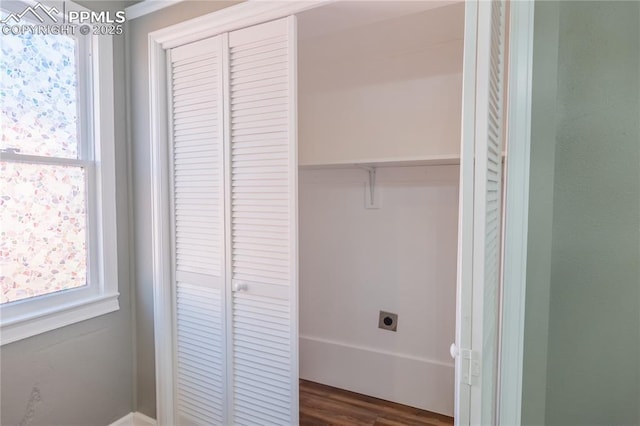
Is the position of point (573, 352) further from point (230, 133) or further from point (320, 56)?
point (320, 56)

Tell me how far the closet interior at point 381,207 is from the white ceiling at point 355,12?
291mm

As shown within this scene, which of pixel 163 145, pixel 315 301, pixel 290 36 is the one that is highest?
pixel 290 36

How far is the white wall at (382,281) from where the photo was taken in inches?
81.4

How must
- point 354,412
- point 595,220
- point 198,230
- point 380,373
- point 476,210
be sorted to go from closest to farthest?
point 476,210 < point 595,220 < point 198,230 < point 354,412 < point 380,373

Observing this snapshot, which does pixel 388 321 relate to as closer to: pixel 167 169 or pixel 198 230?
pixel 198 230

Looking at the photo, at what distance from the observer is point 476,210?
2.33 feet

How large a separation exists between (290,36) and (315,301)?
5.81 ft

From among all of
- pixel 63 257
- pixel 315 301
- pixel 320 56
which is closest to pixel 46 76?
pixel 63 257

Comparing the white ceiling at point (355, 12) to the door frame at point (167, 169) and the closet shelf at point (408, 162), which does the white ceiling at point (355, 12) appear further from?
the closet shelf at point (408, 162)

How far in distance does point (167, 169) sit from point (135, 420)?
57.4 inches

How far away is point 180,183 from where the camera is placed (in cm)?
178

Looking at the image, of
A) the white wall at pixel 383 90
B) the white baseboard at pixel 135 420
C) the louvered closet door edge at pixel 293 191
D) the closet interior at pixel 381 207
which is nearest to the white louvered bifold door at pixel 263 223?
the louvered closet door edge at pixel 293 191

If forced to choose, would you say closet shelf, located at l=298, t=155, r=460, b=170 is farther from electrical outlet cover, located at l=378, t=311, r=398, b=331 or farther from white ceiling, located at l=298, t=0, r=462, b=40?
electrical outlet cover, located at l=378, t=311, r=398, b=331

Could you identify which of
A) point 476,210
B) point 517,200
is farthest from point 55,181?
point 517,200
